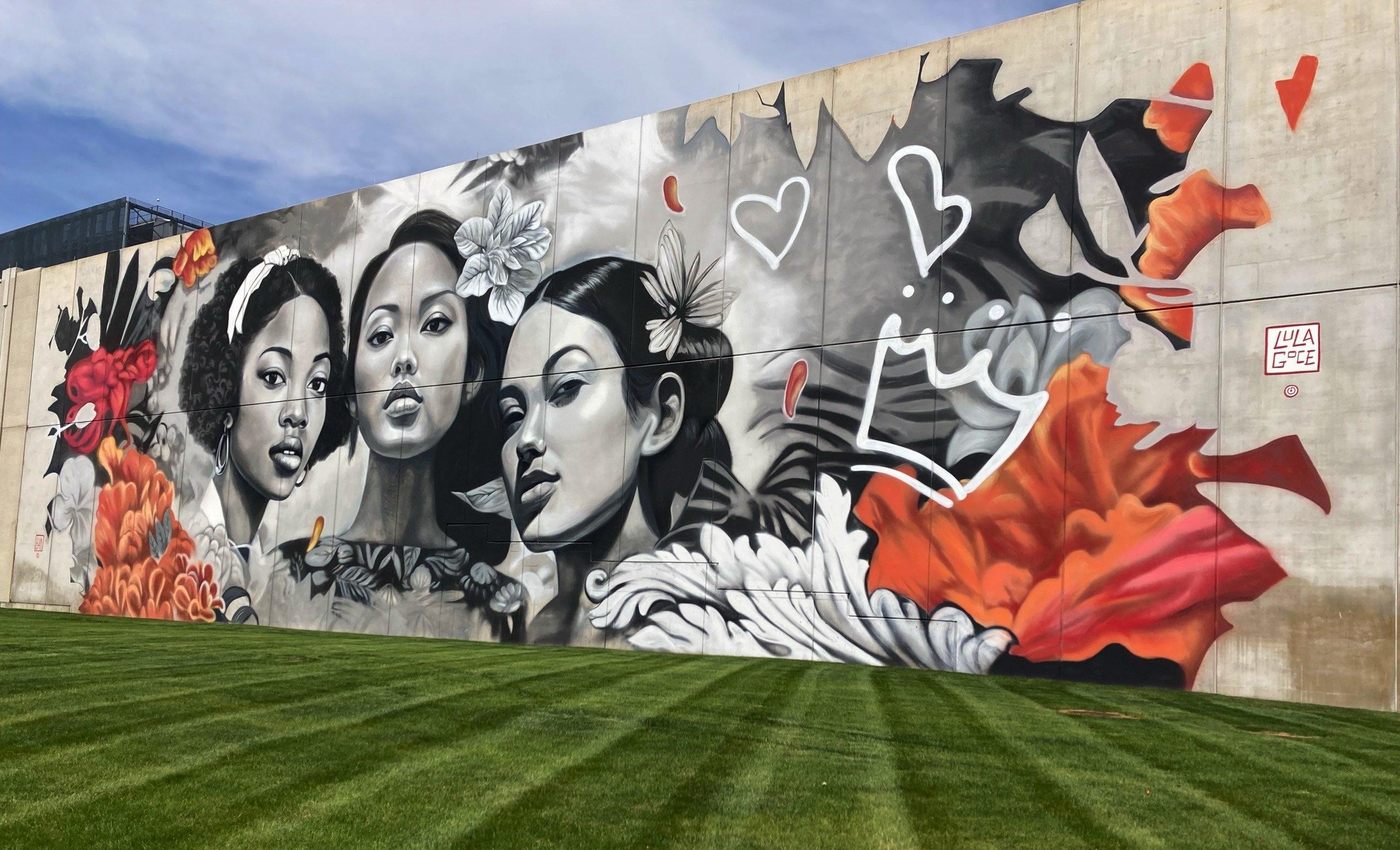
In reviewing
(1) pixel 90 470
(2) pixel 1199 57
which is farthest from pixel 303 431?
(2) pixel 1199 57

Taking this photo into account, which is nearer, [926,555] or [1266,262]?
[1266,262]

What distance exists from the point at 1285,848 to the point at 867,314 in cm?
1433

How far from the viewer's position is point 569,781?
7457 millimetres

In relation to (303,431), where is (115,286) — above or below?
above

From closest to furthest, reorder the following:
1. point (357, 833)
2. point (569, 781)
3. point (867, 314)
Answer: point (357, 833), point (569, 781), point (867, 314)

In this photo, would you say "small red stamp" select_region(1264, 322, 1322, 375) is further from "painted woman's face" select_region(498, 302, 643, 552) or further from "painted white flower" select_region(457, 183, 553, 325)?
"painted white flower" select_region(457, 183, 553, 325)

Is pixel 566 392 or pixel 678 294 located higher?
pixel 678 294

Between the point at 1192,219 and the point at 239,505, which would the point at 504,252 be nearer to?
the point at 239,505

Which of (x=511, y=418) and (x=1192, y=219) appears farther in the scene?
(x=511, y=418)

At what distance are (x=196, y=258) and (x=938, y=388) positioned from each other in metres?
23.0

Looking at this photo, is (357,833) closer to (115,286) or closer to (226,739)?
(226,739)

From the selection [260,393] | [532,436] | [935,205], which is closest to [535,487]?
[532,436]

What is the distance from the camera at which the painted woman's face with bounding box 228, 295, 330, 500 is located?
28703 mm

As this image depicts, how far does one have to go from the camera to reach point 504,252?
83.3 ft
